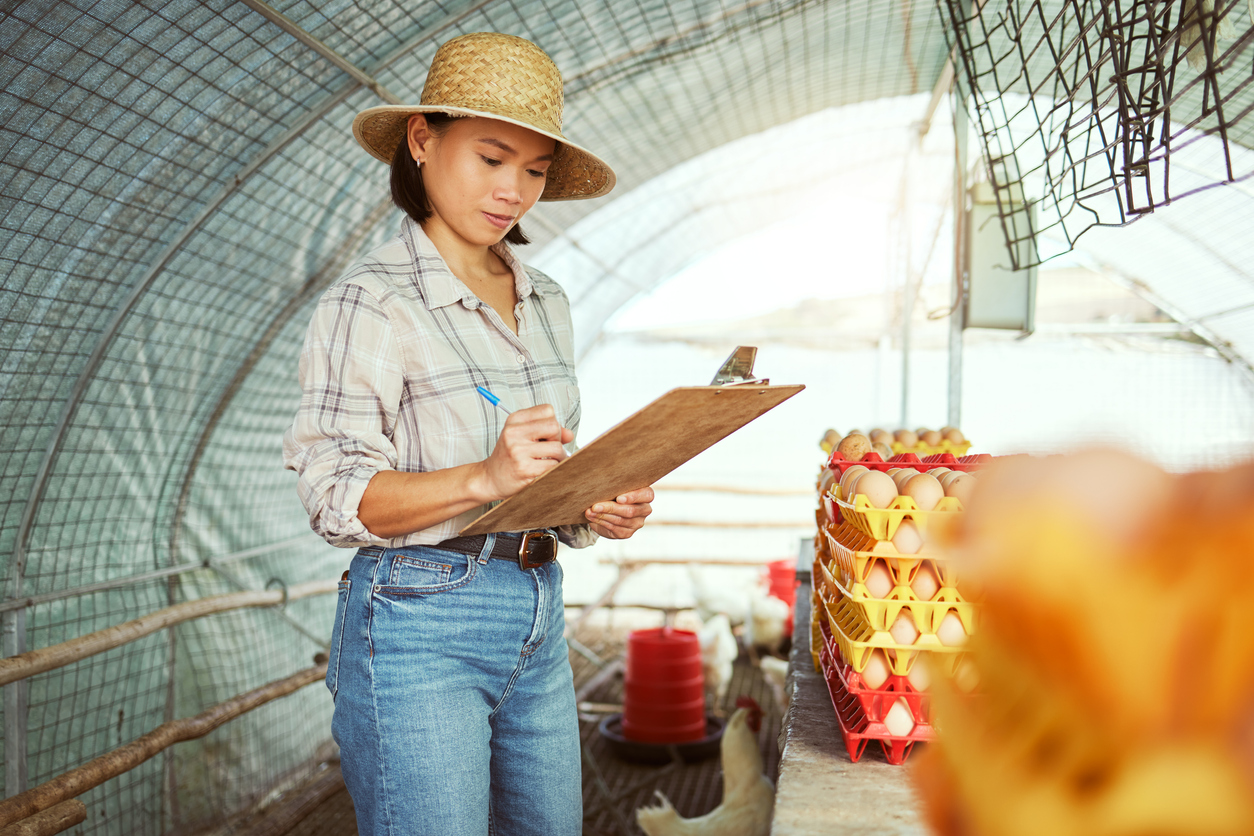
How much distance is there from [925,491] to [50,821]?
1.74 meters

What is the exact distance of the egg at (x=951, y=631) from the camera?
4.69 feet

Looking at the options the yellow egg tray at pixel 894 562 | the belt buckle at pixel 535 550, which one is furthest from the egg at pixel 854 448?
the belt buckle at pixel 535 550

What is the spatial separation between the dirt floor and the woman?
6.55 feet

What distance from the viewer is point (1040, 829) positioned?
31cm

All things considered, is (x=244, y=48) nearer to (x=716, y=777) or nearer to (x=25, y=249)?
(x=25, y=249)

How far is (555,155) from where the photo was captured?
1.90m

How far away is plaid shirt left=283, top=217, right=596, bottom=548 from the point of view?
1.37m

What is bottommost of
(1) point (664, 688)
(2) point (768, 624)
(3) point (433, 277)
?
(1) point (664, 688)

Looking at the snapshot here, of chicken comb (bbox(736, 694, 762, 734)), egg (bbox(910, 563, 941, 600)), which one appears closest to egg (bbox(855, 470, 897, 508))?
egg (bbox(910, 563, 941, 600))

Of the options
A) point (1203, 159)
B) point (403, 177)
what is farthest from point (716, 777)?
point (1203, 159)

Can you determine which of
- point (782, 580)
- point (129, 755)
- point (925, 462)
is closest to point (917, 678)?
point (925, 462)

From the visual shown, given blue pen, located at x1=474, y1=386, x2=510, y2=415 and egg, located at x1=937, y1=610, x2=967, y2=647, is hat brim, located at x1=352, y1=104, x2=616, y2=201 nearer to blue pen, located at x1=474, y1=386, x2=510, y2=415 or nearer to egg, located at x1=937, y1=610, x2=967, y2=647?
blue pen, located at x1=474, y1=386, x2=510, y2=415

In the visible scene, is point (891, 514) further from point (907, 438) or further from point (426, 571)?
point (907, 438)

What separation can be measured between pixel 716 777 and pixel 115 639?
2758mm
